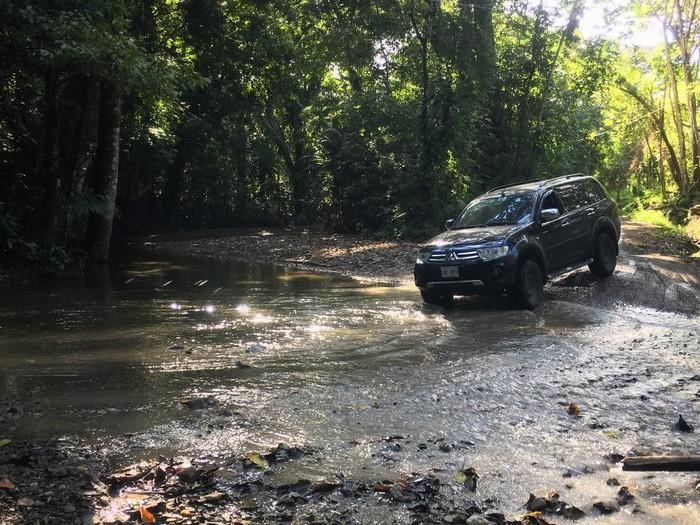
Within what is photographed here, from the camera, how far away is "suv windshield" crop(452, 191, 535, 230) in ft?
36.3

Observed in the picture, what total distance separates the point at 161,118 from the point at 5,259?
1038 centimetres

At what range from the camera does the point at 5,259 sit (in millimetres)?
14773

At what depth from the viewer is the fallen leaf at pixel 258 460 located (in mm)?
4646

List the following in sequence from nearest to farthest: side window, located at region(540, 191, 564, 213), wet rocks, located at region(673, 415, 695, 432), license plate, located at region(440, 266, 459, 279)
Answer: wet rocks, located at region(673, 415, 695, 432), license plate, located at region(440, 266, 459, 279), side window, located at region(540, 191, 564, 213)

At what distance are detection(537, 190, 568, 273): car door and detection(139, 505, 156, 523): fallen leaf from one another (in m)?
8.34

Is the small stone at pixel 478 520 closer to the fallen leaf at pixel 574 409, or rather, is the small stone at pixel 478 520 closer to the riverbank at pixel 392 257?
the fallen leaf at pixel 574 409

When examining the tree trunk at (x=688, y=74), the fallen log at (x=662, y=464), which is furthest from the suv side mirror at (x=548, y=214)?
the tree trunk at (x=688, y=74)

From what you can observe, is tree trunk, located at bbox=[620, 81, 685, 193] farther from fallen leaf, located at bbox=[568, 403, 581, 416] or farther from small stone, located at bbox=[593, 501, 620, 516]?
small stone, located at bbox=[593, 501, 620, 516]

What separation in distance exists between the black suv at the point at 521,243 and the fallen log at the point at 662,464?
5689 millimetres

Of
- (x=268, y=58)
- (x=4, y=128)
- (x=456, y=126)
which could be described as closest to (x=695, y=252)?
(x=456, y=126)

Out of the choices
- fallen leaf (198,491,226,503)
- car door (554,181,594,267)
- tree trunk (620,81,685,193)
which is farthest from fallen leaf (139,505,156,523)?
tree trunk (620,81,685,193)

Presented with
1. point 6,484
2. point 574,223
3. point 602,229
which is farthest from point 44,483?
point 602,229

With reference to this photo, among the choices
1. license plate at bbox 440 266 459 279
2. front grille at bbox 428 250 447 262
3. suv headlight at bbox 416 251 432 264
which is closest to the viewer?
license plate at bbox 440 266 459 279

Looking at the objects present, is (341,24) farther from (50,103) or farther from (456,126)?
(50,103)
